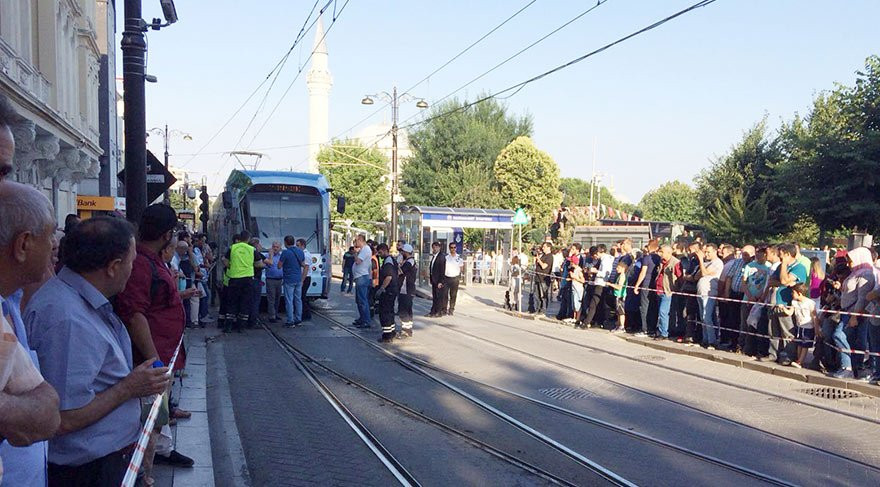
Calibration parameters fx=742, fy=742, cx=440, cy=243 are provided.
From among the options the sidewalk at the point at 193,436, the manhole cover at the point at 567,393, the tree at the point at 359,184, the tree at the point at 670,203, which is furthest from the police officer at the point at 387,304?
the tree at the point at 670,203

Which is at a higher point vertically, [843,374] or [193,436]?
[193,436]

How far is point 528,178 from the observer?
2000 inches

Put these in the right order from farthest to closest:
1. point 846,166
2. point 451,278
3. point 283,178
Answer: point 846,166
point 451,278
point 283,178

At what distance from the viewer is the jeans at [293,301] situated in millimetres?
15789

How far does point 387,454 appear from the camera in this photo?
6.64 meters

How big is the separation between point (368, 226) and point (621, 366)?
2073 inches

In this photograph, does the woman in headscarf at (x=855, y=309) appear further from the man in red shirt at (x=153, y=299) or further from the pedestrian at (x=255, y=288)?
the pedestrian at (x=255, y=288)

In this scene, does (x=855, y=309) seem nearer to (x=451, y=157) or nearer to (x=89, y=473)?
(x=89, y=473)

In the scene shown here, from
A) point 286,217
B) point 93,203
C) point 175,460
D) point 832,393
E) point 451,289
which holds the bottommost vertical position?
point 832,393

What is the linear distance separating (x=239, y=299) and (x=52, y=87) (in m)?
8.52

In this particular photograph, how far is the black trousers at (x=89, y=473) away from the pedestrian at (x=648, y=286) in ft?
44.0

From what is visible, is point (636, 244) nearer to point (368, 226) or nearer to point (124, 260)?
point (124, 260)

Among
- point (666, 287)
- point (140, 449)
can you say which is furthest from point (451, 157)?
point (140, 449)

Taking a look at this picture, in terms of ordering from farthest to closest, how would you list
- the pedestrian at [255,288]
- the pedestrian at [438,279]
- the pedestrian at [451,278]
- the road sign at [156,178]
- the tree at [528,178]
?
the tree at [528,178] < the pedestrian at [451,278] < the pedestrian at [438,279] < the pedestrian at [255,288] < the road sign at [156,178]
